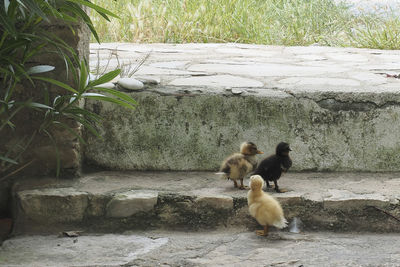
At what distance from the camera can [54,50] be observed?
2896 millimetres

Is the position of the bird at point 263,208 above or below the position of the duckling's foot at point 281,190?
below

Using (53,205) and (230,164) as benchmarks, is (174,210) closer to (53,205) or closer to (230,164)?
(230,164)

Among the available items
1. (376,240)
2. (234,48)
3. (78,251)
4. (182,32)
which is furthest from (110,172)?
(182,32)

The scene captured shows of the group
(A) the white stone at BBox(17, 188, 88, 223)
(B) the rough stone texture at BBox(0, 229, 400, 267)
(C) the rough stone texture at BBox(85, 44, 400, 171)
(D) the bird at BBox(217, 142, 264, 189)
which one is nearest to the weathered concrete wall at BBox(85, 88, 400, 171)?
(C) the rough stone texture at BBox(85, 44, 400, 171)

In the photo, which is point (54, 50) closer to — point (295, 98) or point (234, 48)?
point (295, 98)

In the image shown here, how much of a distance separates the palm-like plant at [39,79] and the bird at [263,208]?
0.70 meters

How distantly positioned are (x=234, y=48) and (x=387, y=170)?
3.05 meters

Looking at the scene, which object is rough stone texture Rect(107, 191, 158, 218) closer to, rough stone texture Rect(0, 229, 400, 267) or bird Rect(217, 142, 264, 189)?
rough stone texture Rect(0, 229, 400, 267)

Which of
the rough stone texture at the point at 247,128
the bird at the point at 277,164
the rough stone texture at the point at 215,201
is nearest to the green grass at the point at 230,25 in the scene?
the rough stone texture at the point at 247,128

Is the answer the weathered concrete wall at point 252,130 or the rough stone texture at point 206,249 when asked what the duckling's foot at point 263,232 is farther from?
the weathered concrete wall at point 252,130

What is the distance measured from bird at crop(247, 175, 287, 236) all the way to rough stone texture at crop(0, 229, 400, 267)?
0.09 metres

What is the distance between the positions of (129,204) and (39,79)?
77 centimetres

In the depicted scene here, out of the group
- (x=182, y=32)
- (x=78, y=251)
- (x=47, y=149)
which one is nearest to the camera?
(x=78, y=251)

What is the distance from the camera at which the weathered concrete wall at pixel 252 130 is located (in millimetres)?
3287
